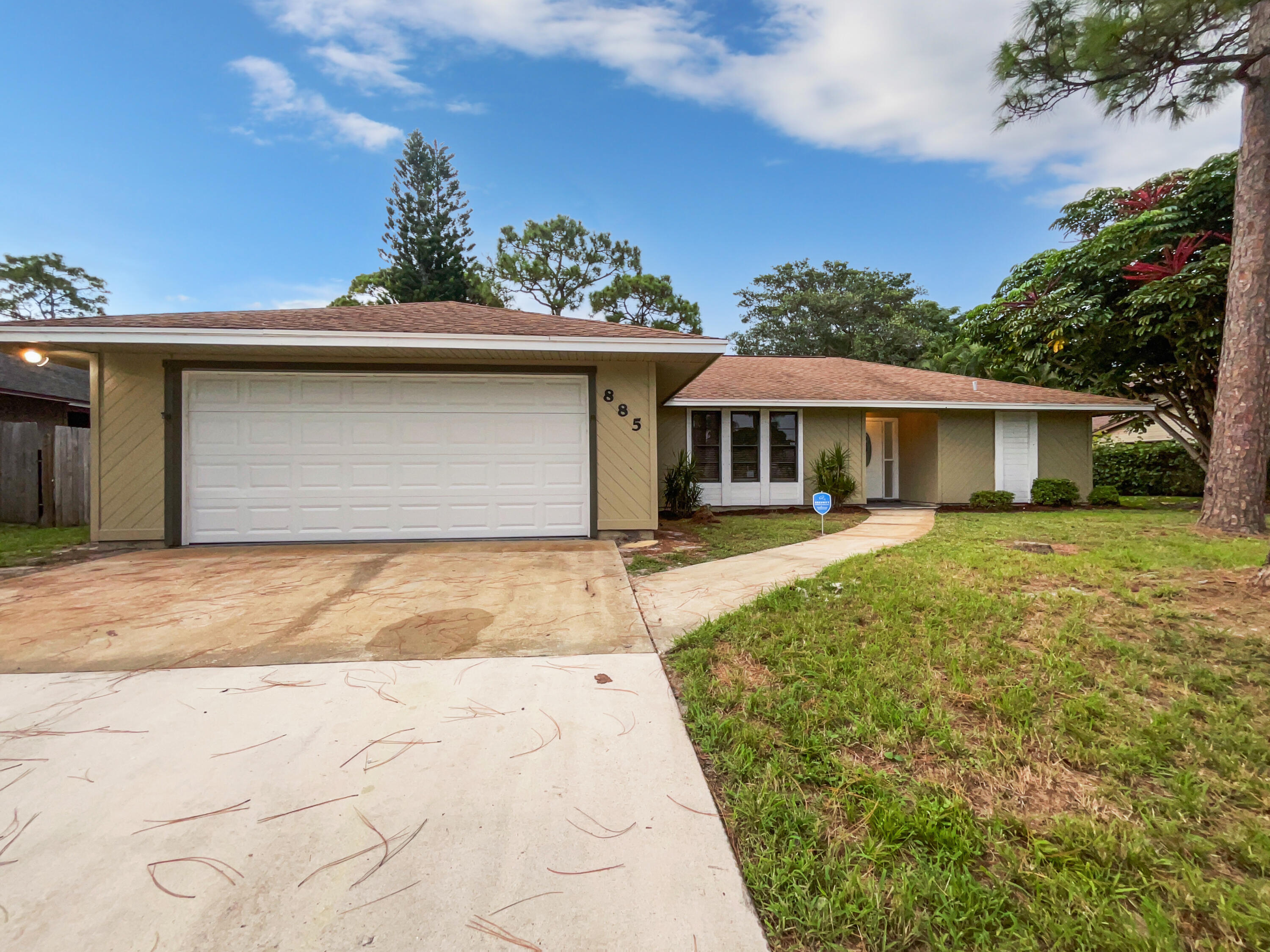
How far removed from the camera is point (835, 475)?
36.6 ft

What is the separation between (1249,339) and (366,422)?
11.5 m

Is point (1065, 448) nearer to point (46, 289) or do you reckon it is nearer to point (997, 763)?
point (997, 763)

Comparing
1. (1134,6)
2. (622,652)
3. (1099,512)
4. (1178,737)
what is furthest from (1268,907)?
(1099,512)

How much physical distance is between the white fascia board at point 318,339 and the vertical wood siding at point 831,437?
19.8ft

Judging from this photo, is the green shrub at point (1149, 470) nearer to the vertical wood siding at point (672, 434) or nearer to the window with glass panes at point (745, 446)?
the window with glass panes at point (745, 446)

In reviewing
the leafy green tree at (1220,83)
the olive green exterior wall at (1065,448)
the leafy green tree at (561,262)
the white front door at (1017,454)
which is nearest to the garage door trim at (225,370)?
the leafy green tree at (1220,83)

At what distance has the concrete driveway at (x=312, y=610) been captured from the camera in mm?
3025

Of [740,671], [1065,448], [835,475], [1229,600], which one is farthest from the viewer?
[1065,448]

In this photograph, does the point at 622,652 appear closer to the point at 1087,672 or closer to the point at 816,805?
the point at 816,805

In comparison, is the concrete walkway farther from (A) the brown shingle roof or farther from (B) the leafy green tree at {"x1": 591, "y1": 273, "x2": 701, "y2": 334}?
(B) the leafy green tree at {"x1": 591, "y1": 273, "x2": 701, "y2": 334}

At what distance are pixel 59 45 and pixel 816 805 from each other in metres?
16.0

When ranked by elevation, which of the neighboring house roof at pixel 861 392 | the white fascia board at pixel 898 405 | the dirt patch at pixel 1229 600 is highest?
the neighboring house roof at pixel 861 392

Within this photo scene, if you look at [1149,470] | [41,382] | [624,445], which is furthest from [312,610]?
[1149,470]

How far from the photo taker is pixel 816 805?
174 centimetres
